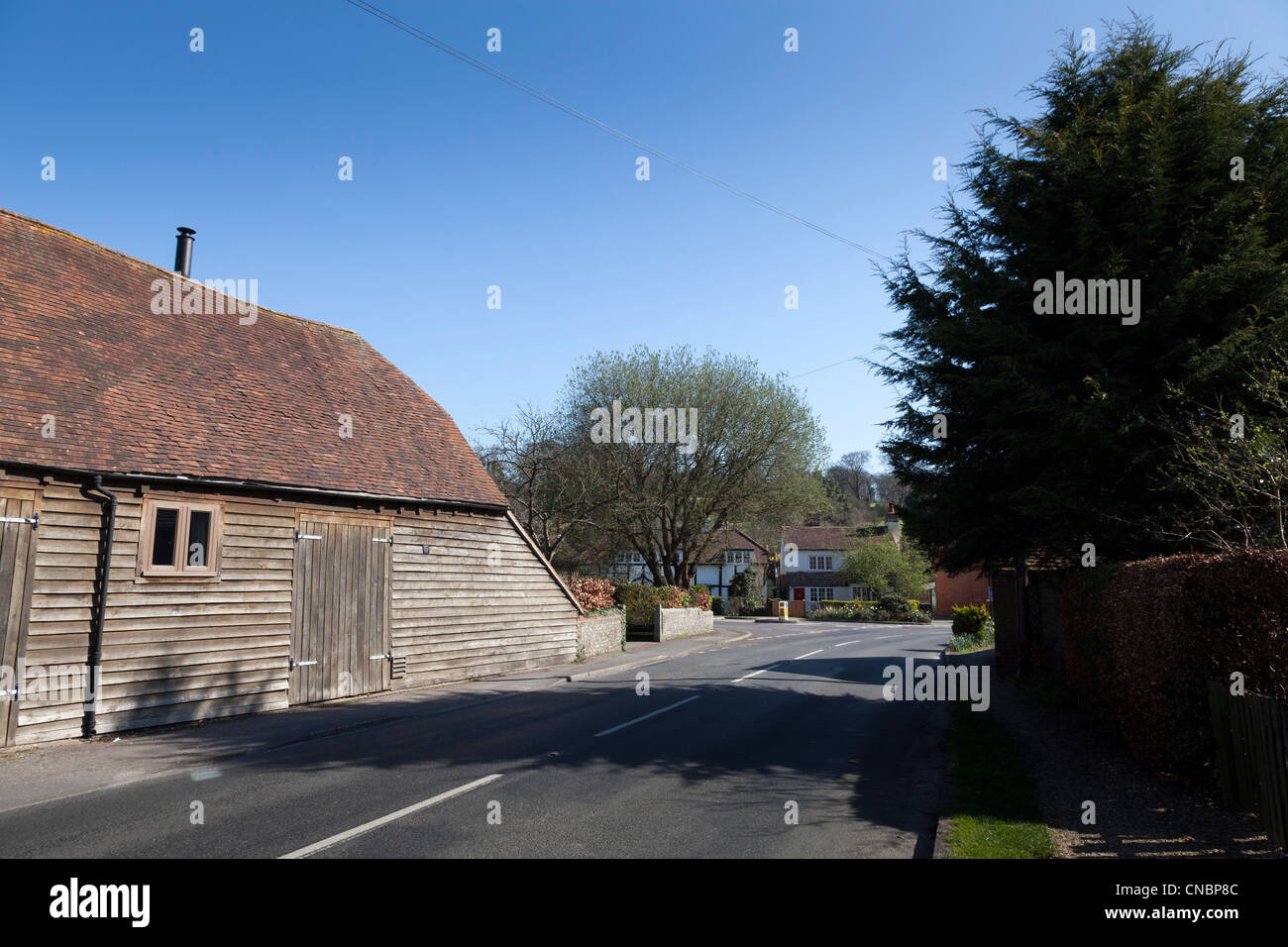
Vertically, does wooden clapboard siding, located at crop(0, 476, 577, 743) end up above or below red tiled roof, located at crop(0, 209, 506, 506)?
below

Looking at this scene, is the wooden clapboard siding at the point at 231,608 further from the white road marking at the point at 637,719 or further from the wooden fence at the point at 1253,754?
the wooden fence at the point at 1253,754

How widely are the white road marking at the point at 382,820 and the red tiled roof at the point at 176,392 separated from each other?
292 inches

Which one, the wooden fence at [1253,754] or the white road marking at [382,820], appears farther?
the white road marking at [382,820]

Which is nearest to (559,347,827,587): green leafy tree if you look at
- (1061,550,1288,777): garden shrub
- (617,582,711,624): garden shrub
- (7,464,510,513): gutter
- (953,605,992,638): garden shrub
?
(617,582,711,624): garden shrub

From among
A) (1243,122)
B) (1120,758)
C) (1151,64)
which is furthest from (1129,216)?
(1120,758)

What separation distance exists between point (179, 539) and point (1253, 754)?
13675 millimetres

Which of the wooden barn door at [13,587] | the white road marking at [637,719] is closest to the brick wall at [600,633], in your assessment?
the white road marking at [637,719]

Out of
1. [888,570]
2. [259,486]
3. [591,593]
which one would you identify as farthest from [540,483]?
[888,570]

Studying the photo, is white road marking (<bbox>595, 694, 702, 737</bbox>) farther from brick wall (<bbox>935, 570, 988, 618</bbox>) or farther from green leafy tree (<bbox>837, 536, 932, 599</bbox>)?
brick wall (<bbox>935, 570, 988, 618</bbox>)

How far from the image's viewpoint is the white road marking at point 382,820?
19.0 feet

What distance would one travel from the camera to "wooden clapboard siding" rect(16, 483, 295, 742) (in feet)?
33.7

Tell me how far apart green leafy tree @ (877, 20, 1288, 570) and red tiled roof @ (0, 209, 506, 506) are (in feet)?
37.4

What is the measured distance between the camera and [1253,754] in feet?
19.8

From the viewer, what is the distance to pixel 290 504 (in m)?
13.5
